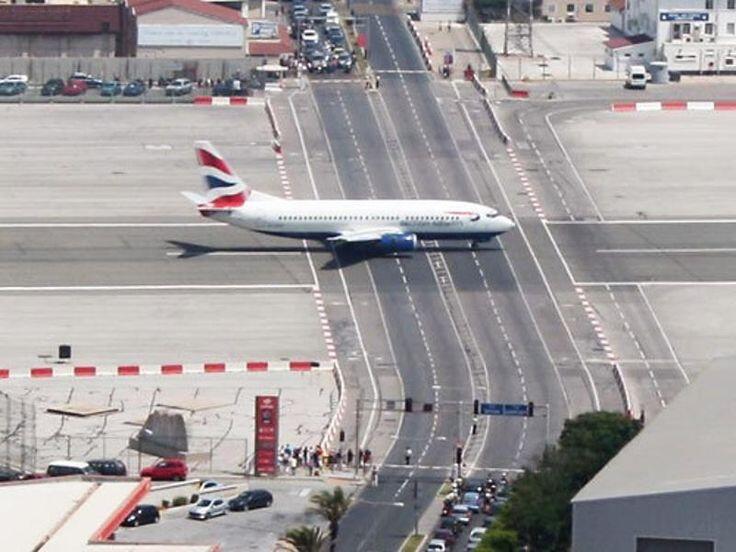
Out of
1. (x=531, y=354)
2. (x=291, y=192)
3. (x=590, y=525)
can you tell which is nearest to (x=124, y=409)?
(x=531, y=354)

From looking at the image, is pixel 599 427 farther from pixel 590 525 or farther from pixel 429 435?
pixel 590 525

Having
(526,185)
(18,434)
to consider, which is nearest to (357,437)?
(18,434)

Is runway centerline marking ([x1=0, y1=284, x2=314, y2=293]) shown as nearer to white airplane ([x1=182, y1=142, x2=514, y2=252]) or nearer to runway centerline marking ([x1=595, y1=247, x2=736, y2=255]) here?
white airplane ([x1=182, y1=142, x2=514, y2=252])

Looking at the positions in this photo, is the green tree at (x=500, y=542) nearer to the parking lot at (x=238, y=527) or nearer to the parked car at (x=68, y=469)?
the parking lot at (x=238, y=527)

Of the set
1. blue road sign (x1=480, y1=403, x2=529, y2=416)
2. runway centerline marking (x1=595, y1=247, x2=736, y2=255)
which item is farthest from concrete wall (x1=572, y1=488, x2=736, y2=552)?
runway centerline marking (x1=595, y1=247, x2=736, y2=255)

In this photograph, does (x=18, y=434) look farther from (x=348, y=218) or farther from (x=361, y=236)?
(x=348, y=218)

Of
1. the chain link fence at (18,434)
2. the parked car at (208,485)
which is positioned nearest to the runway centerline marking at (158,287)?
the chain link fence at (18,434)
